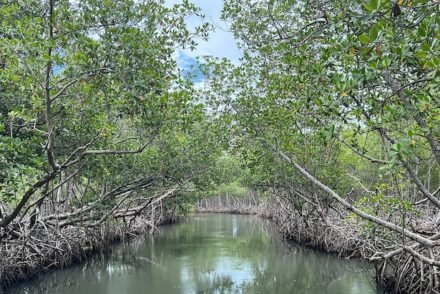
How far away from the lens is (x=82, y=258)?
1042cm

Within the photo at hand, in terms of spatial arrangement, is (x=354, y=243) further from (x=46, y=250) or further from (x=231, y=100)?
(x=46, y=250)

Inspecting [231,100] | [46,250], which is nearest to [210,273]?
[46,250]

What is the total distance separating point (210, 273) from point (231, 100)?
3901mm

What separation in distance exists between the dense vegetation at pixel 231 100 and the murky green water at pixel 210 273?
3.11ft

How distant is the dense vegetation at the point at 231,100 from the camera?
296 cm

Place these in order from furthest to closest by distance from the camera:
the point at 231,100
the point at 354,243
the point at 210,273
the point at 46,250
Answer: the point at 354,243
the point at 210,273
the point at 46,250
the point at 231,100

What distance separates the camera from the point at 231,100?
7.93 m

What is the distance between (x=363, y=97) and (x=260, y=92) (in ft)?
10.8

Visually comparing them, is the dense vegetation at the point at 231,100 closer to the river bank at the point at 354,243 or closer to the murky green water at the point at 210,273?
the river bank at the point at 354,243

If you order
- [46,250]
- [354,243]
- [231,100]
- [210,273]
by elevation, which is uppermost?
[231,100]

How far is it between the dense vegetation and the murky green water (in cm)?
95

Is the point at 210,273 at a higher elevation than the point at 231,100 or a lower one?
lower

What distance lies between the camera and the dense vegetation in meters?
2.96

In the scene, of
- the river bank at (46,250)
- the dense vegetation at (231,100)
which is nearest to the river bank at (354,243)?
the dense vegetation at (231,100)
